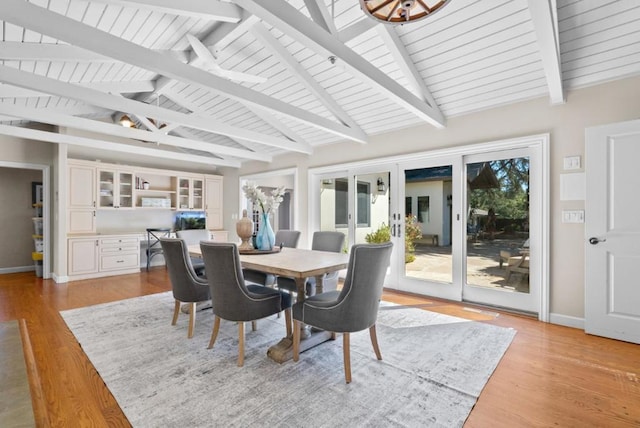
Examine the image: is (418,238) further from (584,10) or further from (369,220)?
(584,10)

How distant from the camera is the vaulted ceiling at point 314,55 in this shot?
2.26m

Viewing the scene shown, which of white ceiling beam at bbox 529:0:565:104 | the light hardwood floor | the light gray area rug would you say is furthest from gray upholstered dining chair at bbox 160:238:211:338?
white ceiling beam at bbox 529:0:565:104

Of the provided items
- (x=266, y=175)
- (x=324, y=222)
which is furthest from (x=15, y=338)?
(x=266, y=175)

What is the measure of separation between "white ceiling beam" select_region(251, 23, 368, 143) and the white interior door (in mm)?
2738

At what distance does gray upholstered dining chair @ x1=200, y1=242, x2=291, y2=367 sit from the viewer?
2229 millimetres

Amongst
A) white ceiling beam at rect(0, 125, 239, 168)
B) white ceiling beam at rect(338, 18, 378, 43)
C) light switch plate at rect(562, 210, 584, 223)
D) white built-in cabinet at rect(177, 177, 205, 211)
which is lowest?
light switch plate at rect(562, 210, 584, 223)

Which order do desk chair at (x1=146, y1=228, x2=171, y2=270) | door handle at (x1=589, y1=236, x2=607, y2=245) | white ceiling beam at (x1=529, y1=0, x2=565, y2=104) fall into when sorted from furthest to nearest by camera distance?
desk chair at (x1=146, y1=228, x2=171, y2=270) < door handle at (x1=589, y1=236, x2=607, y2=245) < white ceiling beam at (x1=529, y1=0, x2=565, y2=104)

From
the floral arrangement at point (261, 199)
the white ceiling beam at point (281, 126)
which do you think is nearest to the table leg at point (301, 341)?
the floral arrangement at point (261, 199)

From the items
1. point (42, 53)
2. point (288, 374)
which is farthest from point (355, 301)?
point (42, 53)

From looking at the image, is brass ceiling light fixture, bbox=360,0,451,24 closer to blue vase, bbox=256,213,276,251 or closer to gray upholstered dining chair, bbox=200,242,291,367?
gray upholstered dining chair, bbox=200,242,291,367

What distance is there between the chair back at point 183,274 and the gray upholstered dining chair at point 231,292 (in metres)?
0.45

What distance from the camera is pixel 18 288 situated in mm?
4711

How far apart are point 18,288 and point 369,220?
18.3 feet

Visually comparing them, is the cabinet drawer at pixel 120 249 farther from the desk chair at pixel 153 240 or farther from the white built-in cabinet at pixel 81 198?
the white built-in cabinet at pixel 81 198
